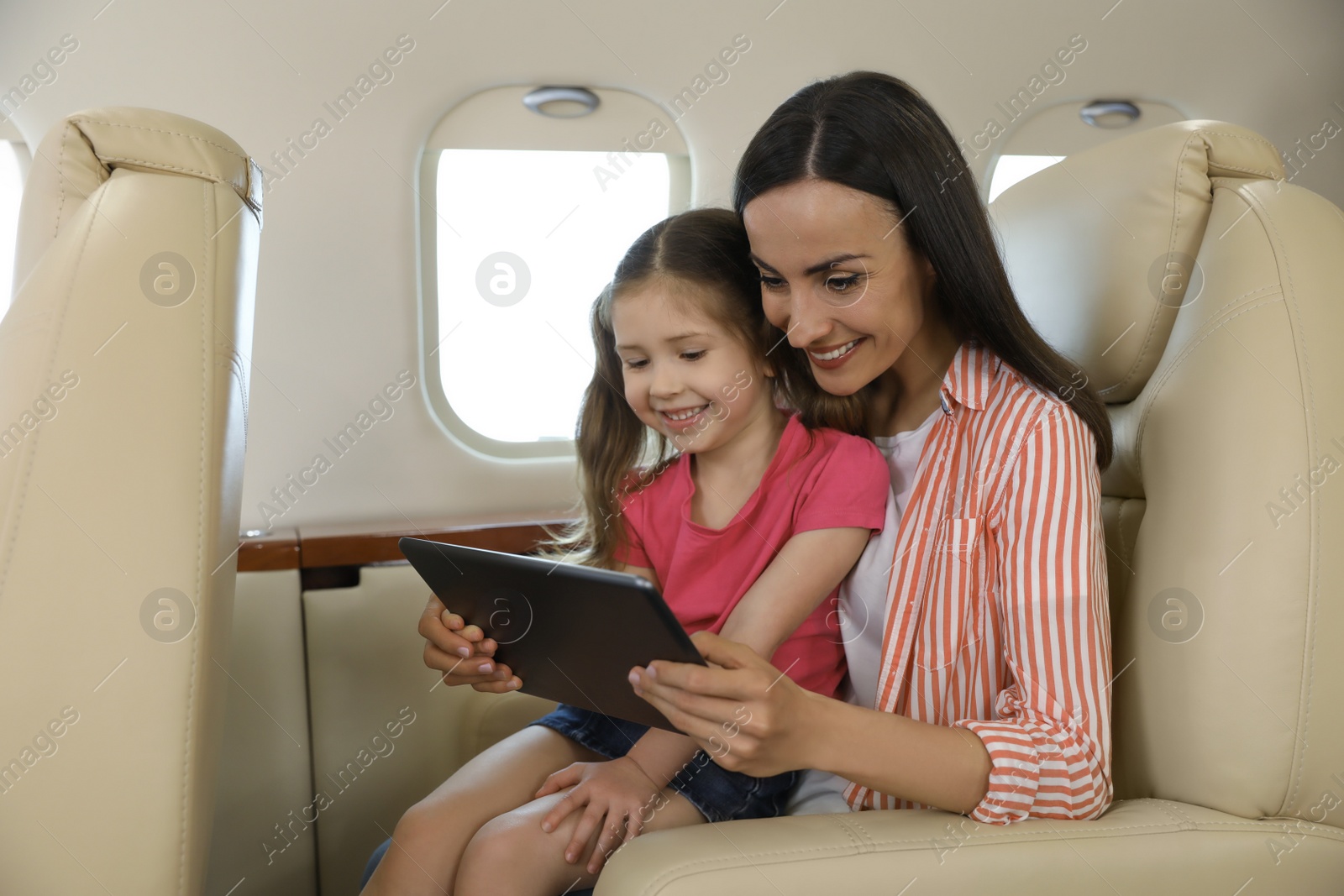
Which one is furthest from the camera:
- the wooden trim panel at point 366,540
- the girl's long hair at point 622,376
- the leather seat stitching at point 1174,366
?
the wooden trim panel at point 366,540

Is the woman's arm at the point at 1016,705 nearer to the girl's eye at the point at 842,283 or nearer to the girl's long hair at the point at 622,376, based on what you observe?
the girl's eye at the point at 842,283

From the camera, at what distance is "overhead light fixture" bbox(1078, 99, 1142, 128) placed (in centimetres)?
254

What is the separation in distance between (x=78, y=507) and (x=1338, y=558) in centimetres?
126

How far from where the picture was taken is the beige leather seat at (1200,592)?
936 millimetres

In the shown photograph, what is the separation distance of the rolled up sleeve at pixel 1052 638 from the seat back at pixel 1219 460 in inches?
3.7

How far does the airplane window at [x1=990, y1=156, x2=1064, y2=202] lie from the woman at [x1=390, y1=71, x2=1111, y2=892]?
54.1 inches

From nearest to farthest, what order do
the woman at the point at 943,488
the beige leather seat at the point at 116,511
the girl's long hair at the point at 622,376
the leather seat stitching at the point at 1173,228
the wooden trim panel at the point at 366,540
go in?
1. the beige leather seat at the point at 116,511
2. the woman at the point at 943,488
3. the leather seat stitching at the point at 1173,228
4. the girl's long hair at the point at 622,376
5. the wooden trim panel at the point at 366,540

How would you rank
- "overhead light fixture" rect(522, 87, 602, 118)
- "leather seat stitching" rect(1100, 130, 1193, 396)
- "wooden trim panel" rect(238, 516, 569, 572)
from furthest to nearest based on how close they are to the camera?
"overhead light fixture" rect(522, 87, 602, 118) < "wooden trim panel" rect(238, 516, 569, 572) < "leather seat stitching" rect(1100, 130, 1193, 396)

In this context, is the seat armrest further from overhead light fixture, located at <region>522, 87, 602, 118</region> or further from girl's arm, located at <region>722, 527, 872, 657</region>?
overhead light fixture, located at <region>522, 87, 602, 118</region>

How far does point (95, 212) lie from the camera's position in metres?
0.99

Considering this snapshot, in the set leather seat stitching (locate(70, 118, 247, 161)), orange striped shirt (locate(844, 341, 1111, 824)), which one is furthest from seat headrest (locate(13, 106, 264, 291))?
orange striped shirt (locate(844, 341, 1111, 824))

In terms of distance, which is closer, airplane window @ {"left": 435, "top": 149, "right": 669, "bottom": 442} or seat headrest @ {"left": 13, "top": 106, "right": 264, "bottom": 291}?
seat headrest @ {"left": 13, "top": 106, "right": 264, "bottom": 291}

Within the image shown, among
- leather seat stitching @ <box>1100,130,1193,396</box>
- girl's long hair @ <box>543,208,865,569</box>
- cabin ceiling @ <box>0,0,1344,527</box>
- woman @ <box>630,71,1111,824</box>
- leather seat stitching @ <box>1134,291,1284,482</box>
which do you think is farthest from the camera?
cabin ceiling @ <box>0,0,1344,527</box>

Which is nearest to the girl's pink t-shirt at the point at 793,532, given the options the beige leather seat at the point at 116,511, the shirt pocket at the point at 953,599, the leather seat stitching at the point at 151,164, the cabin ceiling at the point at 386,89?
the shirt pocket at the point at 953,599
